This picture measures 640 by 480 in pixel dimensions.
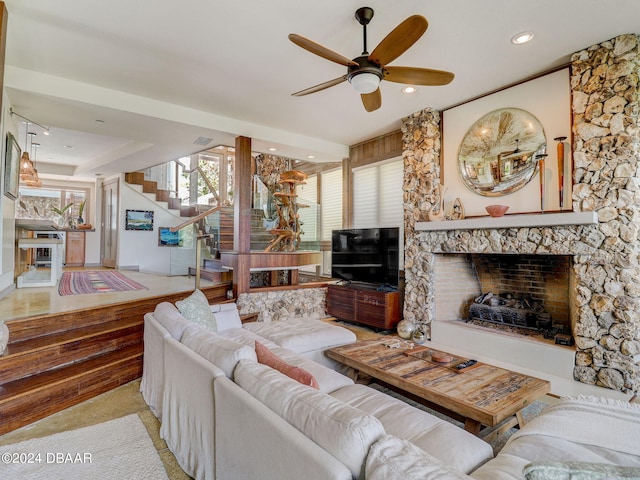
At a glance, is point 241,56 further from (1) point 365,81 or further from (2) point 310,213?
(2) point 310,213

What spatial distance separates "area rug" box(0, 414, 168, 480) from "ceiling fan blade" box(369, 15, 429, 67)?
3.01 m

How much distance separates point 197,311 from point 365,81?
234cm

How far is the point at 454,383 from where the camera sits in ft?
7.32

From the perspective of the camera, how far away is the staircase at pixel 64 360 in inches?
95.8

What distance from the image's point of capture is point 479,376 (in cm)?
235

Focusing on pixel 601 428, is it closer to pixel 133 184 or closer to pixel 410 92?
pixel 410 92

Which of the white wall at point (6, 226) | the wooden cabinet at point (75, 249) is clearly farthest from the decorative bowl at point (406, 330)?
the wooden cabinet at point (75, 249)

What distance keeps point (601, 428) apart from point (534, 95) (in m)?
3.47

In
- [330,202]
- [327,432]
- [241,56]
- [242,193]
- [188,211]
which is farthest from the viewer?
[188,211]

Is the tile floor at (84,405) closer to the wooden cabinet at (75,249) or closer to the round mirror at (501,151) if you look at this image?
the round mirror at (501,151)

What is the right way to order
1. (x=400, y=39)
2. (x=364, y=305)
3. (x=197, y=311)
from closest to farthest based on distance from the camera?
(x=400, y=39), (x=197, y=311), (x=364, y=305)

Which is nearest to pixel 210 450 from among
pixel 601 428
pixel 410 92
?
pixel 601 428

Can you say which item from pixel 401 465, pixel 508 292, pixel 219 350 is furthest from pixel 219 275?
pixel 401 465

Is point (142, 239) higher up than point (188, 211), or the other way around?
point (188, 211)
